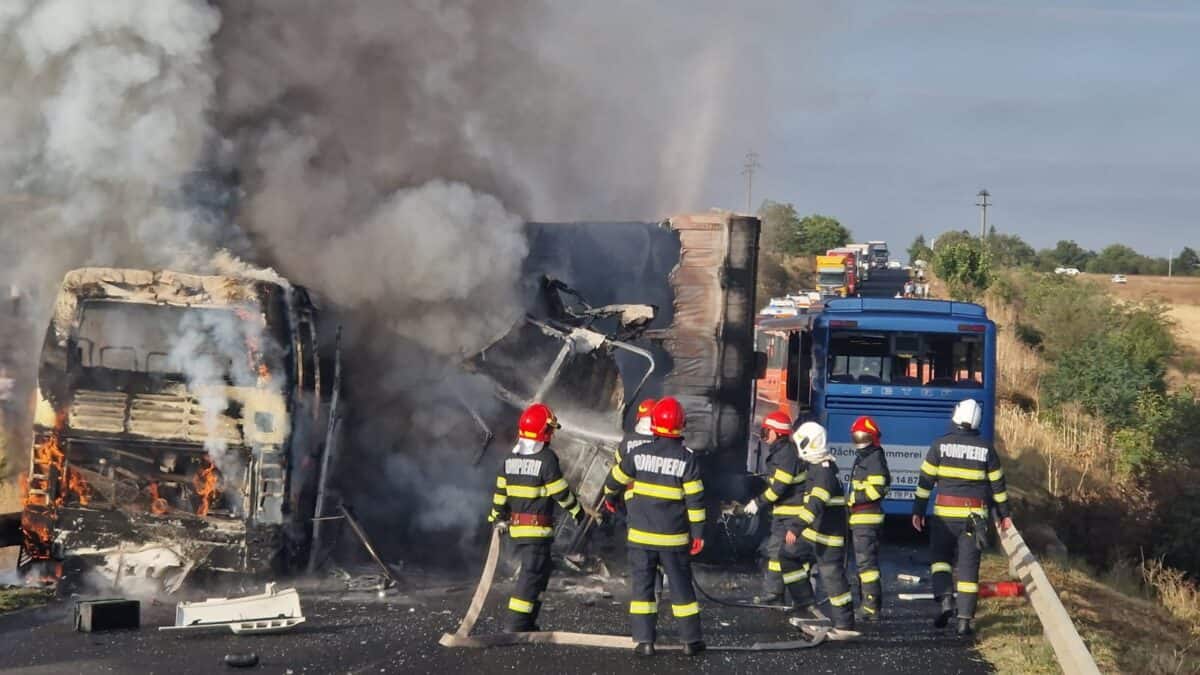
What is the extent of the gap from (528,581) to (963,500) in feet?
10.4

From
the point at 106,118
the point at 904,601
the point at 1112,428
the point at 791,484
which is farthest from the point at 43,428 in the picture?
the point at 1112,428

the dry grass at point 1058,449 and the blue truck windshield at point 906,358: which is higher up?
the blue truck windshield at point 906,358

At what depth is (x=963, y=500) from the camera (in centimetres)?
914

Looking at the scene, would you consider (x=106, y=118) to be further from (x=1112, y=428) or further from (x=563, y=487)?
(x=1112, y=428)

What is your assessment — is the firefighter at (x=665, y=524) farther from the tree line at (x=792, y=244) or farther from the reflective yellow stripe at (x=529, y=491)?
the tree line at (x=792, y=244)

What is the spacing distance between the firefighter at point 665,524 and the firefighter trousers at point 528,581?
1.93 ft

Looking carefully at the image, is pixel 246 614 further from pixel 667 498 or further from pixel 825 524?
pixel 825 524

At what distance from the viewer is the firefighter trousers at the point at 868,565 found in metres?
9.40

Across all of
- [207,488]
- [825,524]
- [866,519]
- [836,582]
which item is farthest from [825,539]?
[207,488]

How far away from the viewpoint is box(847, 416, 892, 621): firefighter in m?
9.38

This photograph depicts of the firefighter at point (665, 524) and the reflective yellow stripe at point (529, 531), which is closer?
the firefighter at point (665, 524)

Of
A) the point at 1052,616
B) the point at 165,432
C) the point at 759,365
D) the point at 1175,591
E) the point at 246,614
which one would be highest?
the point at 759,365

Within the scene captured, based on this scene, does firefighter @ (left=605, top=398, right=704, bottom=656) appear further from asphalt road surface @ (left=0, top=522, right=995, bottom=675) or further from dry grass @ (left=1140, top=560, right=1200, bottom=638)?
dry grass @ (left=1140, top=560, right=1200, bottom=638)

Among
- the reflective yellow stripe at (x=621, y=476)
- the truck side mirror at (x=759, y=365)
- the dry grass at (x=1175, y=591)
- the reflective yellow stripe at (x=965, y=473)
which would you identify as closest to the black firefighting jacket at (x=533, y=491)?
the reflective yellow stripe at (x=621, y=476)
